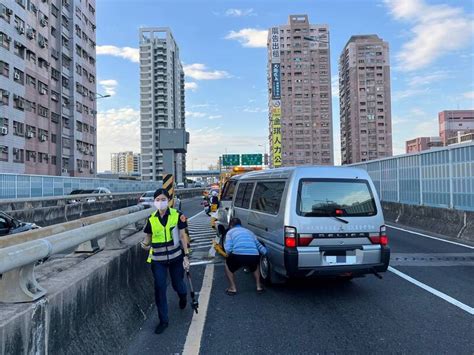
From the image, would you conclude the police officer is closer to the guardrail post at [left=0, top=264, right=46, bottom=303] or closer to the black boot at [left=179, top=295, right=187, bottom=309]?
the black boot at [left=179, top=295, right=187, bottom=309]

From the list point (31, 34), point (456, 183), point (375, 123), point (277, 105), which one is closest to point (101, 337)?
point (456, 183)

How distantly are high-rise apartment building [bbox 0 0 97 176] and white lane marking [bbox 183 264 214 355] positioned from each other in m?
42.4

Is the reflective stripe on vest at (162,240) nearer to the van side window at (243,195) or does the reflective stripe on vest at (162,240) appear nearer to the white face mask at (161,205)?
the white face mask at (161,205)

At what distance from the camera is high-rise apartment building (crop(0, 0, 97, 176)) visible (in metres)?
43.9

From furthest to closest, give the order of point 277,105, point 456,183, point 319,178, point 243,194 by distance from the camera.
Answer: point 277,105 < point 456,183 < point 243,194 < point 319,178

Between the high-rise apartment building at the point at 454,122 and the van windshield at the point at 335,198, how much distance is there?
133021mm

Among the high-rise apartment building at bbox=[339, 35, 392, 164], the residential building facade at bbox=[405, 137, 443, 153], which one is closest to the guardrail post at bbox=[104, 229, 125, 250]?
the residential building facade at bbox=[405, 137, 443, 153]

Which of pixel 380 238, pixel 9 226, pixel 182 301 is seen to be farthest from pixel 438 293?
pixel 9 226

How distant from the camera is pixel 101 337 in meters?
3.75

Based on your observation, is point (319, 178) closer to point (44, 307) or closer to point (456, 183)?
point (44, 307)

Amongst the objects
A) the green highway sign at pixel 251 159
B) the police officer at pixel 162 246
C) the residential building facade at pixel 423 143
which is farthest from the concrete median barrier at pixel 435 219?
the residential building facade at pixel 423 143

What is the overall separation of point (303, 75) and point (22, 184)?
124 meters

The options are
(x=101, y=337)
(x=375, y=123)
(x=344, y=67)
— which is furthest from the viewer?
(x=344, y=67)

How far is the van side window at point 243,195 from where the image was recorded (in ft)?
26.7
